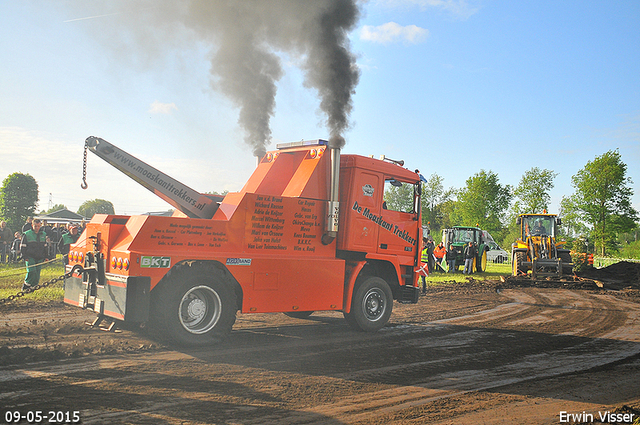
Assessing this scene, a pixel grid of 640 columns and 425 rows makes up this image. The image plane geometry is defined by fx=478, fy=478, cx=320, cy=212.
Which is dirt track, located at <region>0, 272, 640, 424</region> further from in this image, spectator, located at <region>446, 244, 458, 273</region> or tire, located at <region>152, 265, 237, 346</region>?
spectator, located at <region>446, 244, 458, 273</region>

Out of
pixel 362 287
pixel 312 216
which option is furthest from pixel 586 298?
pixel 312 216

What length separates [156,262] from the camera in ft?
21.3

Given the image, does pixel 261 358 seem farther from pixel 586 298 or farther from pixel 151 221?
pixel 586 298

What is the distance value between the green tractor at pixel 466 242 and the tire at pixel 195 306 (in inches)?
812

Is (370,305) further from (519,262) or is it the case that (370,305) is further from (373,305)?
(519,262)

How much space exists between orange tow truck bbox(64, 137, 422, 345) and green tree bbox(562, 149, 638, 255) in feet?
121

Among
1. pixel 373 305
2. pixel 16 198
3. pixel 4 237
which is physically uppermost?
pixel 16 198

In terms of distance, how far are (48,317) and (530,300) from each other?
42.5 feet

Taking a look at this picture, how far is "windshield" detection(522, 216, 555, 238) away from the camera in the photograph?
21.6 m

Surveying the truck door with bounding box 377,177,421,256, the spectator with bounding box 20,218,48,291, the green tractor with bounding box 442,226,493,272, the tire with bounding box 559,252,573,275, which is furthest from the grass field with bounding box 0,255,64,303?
the tire with bounding box 559,252,573,275

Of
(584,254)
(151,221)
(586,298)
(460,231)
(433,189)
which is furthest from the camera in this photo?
(433,189)

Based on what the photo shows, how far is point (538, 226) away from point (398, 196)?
14650 millimetres

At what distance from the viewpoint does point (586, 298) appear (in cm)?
1580

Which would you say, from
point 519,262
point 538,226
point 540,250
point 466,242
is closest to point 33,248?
point 519,262
